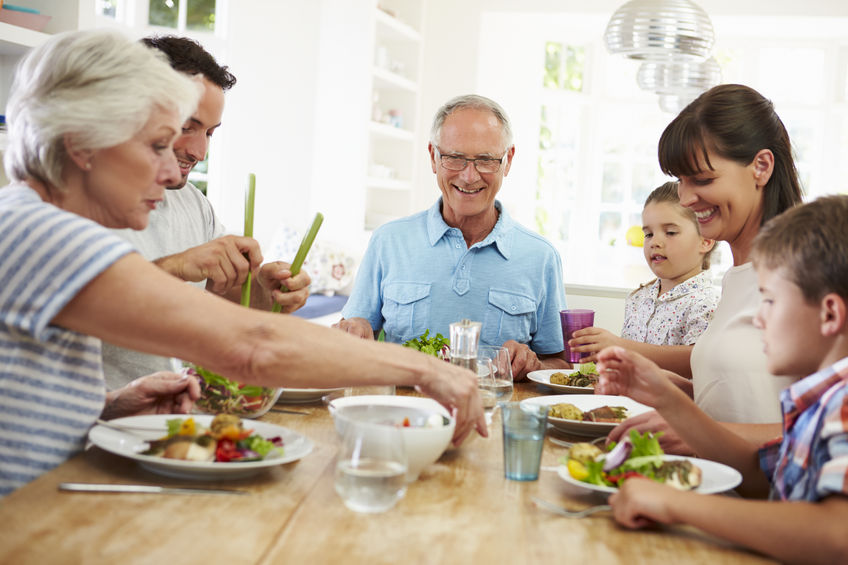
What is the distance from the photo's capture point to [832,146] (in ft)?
26.5

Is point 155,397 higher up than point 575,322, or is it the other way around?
point 575,322

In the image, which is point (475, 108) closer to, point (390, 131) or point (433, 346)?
point (433, 346)

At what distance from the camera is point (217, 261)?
1.84 metres

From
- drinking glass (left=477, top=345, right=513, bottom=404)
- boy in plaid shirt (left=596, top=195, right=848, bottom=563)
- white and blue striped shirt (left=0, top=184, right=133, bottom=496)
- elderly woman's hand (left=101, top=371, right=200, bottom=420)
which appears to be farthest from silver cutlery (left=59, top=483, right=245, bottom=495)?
drinking glass (left=477, top=345, right=513, bottom=404)

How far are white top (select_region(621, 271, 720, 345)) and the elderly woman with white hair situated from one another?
5.66 feet

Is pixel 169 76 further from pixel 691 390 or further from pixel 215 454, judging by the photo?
pixel 691 390

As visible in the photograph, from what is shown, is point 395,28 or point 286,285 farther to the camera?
point 395,28

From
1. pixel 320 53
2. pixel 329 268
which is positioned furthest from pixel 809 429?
pixel 320 53

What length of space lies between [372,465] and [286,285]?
87 cm

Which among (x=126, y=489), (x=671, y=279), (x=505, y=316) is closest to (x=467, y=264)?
(x=505, y=316)

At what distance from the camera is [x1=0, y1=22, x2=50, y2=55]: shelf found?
9.57 feet

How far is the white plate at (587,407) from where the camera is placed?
1.65m

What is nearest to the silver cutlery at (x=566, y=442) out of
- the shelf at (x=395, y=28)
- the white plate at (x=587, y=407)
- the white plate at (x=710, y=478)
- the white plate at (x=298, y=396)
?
the white plate at (x=587, y=407)

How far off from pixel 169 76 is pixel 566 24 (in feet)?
22.8
